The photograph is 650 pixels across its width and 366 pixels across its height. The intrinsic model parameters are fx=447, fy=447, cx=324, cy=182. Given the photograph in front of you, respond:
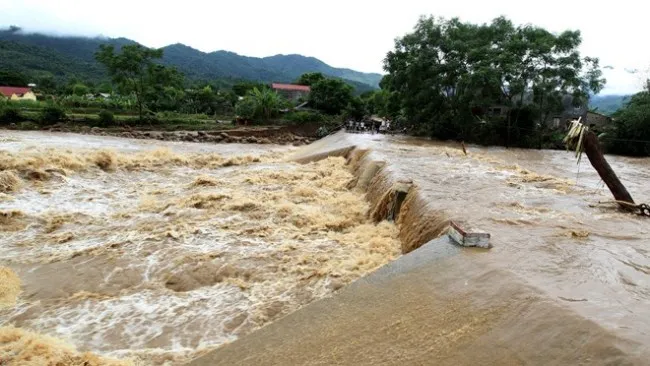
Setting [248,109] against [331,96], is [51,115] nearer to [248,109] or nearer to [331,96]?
[248,109]

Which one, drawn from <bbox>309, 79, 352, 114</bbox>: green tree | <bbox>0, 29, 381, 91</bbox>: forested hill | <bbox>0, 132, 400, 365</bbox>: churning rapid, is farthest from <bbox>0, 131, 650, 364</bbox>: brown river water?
<bbox>0, 29, 381, 91</bbox>: forested hill

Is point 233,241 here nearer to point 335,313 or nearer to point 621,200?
point 335,313

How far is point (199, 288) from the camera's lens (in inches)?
227

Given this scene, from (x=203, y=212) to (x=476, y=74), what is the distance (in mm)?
16475

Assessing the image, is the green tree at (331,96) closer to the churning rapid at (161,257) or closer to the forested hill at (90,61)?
the churning rapid at (161,257)

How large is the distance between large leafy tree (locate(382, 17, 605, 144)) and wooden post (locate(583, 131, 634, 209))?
14.4 m

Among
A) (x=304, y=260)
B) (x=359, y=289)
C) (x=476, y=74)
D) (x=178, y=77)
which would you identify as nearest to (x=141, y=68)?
(x=178, y=77)

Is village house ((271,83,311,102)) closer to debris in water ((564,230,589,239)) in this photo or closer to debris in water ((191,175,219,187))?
debris in water ((191,175,219,187))

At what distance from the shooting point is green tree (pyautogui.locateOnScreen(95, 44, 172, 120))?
30.3 metres

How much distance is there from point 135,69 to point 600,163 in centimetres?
3055

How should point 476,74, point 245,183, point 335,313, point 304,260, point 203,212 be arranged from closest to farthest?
point 335,313, point 304,260, point 203,212, point 245,183, point 476,74

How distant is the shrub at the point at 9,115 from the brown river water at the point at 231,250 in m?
19.0

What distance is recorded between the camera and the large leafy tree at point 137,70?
30.3 metres

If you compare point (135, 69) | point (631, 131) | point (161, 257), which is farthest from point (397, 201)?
point (135, 69)
